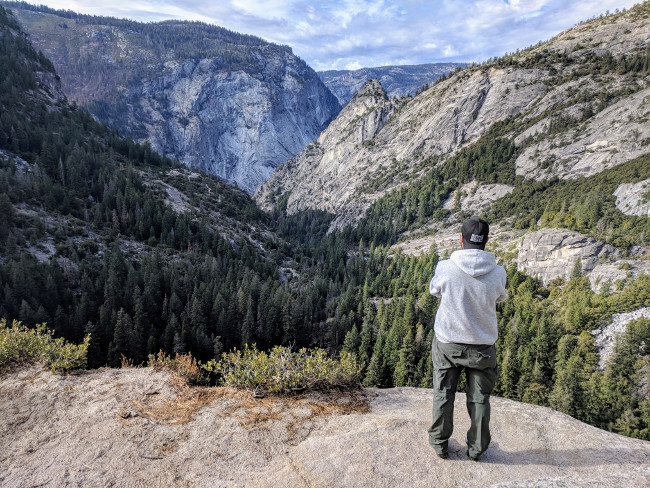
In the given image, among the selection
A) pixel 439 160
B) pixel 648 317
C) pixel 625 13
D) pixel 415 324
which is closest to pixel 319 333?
pixel 415 324

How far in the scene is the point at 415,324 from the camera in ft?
209

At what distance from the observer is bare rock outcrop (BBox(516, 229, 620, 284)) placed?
6662 centimetres

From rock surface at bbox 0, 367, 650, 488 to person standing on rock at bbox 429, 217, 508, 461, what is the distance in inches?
29.3

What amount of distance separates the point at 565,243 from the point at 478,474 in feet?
271

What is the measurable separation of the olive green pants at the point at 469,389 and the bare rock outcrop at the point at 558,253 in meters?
79.1

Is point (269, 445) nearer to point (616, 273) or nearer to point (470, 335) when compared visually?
point (470, 335)

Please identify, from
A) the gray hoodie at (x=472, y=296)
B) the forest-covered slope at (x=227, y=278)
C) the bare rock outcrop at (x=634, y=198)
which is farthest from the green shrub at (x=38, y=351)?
the bare rock outcrop at (x=634, y=198)

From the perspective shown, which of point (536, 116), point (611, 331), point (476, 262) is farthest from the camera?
point (536, 116)

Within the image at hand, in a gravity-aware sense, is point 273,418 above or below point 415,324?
above

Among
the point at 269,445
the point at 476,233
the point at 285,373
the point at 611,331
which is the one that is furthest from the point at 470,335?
the point at 611,331

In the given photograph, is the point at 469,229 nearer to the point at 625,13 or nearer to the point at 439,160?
the point at 439,160

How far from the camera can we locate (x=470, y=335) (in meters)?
5.84

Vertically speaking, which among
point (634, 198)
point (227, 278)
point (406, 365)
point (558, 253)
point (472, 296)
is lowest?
point (406, 365)

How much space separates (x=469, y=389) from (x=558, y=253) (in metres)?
81.5
